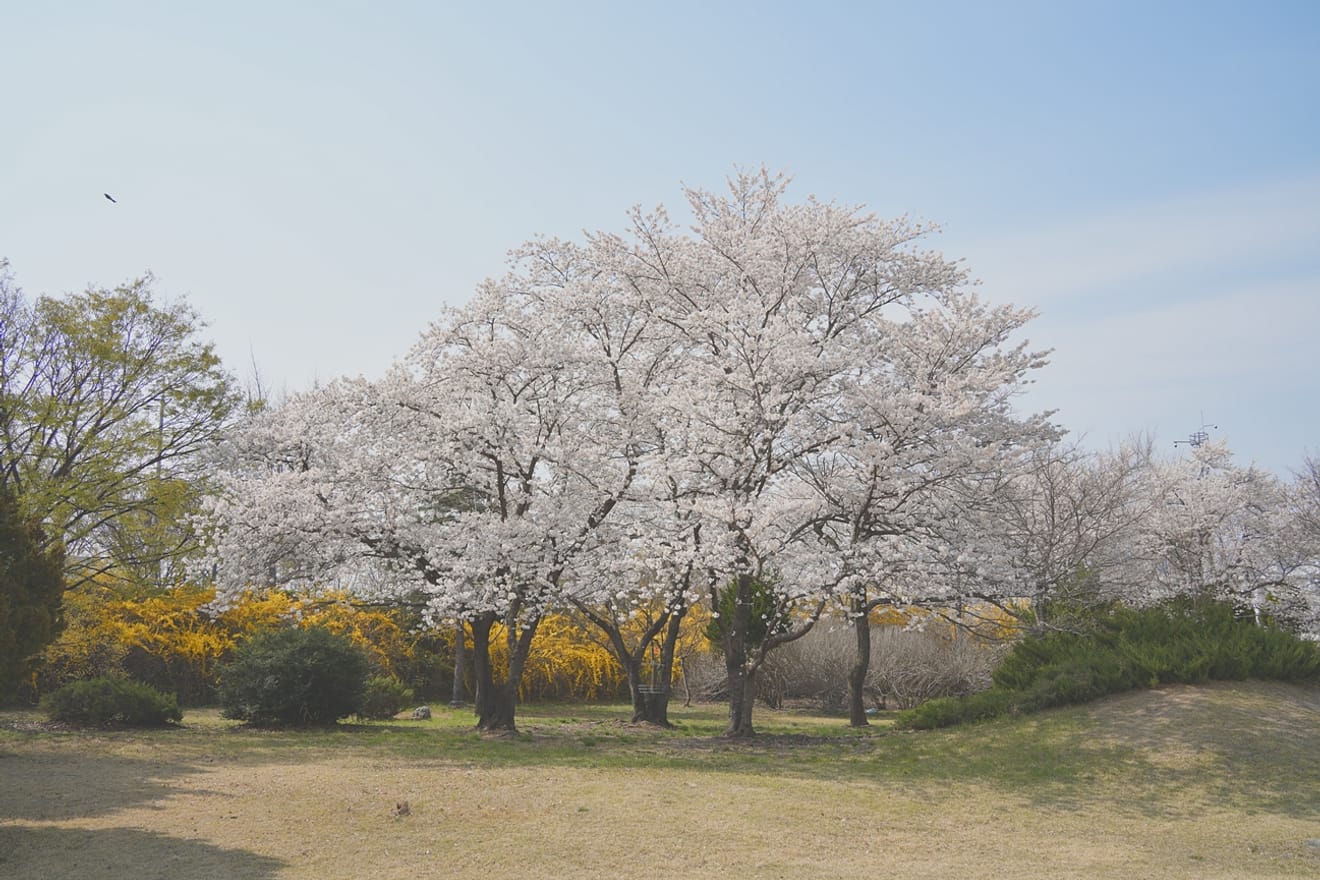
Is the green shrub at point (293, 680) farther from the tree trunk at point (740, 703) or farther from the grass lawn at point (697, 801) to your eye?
the tree trunk at point (740, 703)

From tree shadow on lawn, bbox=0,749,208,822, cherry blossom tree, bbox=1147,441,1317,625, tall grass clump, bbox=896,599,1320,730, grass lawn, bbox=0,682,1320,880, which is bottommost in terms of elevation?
grass lawn, bbox=0,682,1320,880

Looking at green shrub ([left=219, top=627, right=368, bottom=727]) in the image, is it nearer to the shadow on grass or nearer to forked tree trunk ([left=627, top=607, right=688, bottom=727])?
forked tree trunk ([left=627, top=607, right=688, bottom=727])

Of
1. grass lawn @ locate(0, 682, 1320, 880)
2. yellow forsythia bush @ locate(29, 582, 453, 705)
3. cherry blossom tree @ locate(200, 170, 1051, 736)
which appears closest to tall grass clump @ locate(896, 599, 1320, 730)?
grass lawn @ locate(0, 682, 1320, 880)

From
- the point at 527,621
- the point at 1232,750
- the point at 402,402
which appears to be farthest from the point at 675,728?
the point at 1232,750

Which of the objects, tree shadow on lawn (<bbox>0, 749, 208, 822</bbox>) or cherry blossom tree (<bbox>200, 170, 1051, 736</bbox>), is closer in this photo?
tree shadow on lawn (<bbox>0, 749, 208, 822</bbox>)

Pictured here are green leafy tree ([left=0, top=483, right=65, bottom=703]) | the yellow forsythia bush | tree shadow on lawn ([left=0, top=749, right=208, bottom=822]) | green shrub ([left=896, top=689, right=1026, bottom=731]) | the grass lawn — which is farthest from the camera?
the yellow forsythia bush

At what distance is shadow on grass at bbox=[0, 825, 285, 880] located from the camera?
5.83m

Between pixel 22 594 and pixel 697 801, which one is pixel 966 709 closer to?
pixel 697 801

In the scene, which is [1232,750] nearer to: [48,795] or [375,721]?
[48,795]

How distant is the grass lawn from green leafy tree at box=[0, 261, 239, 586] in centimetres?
500

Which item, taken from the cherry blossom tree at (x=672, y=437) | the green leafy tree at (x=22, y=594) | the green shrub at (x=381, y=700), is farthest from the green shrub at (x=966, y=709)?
the green leafy tree at (x=22, y=594)

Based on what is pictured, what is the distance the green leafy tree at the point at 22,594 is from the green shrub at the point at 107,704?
18.5 ft

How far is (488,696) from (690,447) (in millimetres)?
5044

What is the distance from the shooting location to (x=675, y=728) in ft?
52.9
